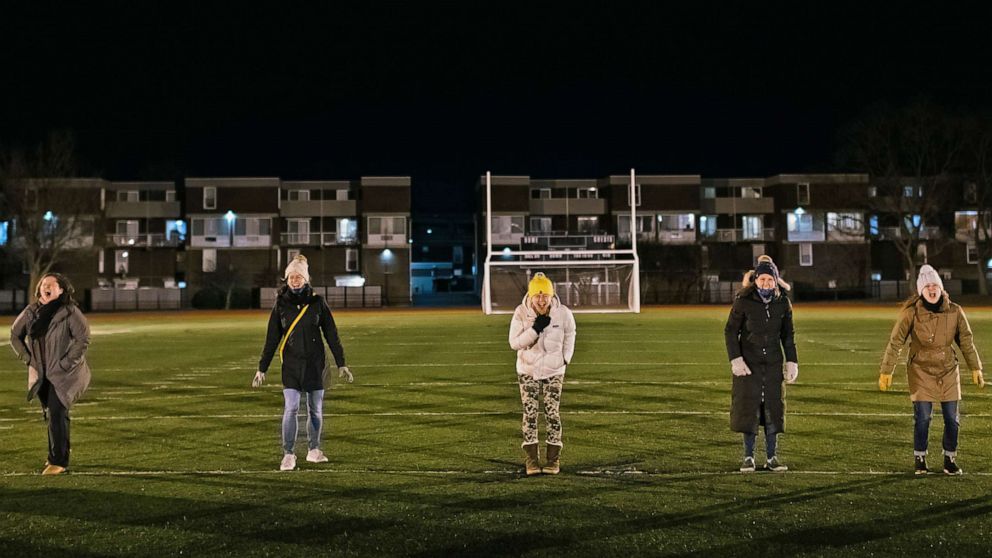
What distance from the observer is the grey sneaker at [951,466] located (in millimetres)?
7348

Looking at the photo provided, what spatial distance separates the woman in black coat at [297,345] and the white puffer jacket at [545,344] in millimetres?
1709

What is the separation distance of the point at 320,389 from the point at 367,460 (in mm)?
813

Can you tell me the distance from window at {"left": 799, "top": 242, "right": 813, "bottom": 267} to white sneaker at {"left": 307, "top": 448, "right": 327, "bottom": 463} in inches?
2795

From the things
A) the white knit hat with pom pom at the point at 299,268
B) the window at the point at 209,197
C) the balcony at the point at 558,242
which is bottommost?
the white knit hat with pom pom at the point at 299,268

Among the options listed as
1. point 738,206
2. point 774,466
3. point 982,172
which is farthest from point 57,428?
point 738,206

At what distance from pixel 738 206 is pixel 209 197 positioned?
44.6 meters

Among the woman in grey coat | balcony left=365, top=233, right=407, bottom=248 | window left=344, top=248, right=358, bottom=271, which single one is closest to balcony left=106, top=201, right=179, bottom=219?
window left=344, top=248, right=358, bottom=271

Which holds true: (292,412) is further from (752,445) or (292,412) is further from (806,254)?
(806,254)

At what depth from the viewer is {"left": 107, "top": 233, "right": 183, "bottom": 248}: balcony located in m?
71.1

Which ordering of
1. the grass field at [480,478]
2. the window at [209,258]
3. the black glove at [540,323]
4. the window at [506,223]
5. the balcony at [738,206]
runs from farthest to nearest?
1. the balcony at [738,206]
2. the window at [506,223]
3. the window at [209,258]
4. the black glove at [540,323]
5. the grass field at [480,478]

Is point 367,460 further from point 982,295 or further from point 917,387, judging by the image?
point 982,295

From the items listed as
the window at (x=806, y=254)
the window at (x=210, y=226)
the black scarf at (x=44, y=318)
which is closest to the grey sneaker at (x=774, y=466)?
the black scarf at (x=44, y=318)

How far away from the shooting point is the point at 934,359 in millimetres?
7469

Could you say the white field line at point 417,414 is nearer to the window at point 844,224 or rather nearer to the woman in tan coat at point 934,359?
the woman in tan coat at point 934,359
